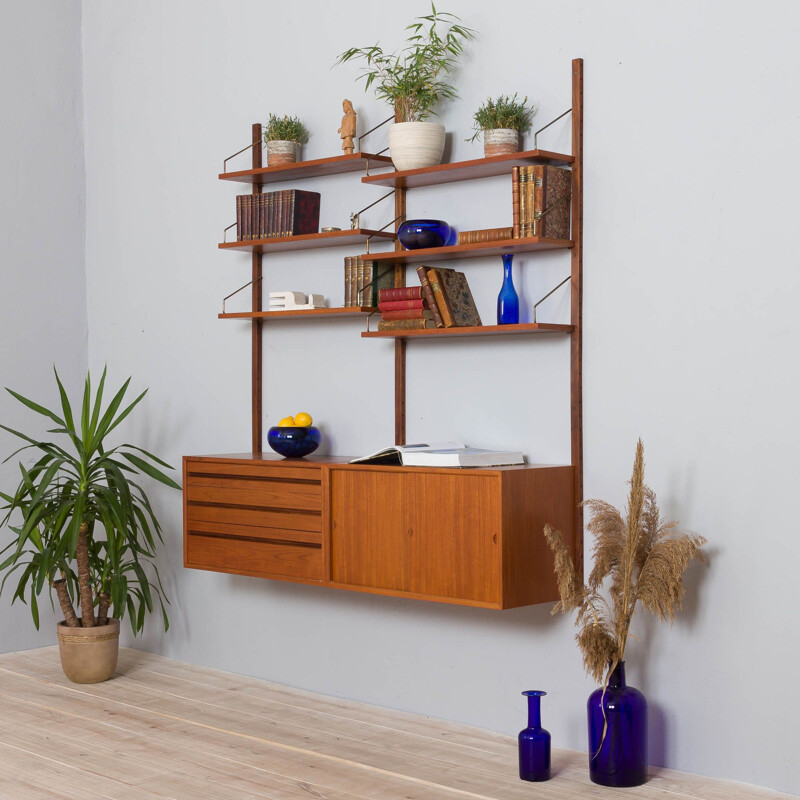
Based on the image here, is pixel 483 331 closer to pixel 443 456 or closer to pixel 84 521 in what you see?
pixel 443 456

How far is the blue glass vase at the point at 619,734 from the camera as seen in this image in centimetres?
308

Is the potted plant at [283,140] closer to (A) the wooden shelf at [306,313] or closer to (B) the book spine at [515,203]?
(A) the wooden shelf at [306,313]

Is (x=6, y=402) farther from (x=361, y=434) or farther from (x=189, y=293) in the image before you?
(x=361, y=434)

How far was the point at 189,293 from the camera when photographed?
15.5 ft

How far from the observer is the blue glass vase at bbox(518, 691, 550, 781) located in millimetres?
3156

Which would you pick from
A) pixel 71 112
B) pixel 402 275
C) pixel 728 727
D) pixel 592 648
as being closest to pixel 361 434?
pixel 402 275

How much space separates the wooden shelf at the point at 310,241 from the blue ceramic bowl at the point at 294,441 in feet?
2.24

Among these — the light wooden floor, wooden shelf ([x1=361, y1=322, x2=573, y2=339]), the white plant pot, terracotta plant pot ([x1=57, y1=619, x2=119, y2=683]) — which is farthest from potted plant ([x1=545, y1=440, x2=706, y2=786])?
terracotta plant pot ([x1=57, y1=619, x2=119, y2=683])

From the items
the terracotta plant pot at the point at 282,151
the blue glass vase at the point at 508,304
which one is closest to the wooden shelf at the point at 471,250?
the blue glass vase at the point at 508,304

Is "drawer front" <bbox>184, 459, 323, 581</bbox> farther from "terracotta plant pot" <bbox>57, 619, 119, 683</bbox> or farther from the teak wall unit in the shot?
"terracotta plant pot" <bbox>57, 619, 119, 683</bbox>

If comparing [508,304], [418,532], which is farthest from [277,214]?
[418,532]

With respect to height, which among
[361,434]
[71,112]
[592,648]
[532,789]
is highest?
[71,112]

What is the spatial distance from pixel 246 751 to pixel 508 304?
63.7 inches

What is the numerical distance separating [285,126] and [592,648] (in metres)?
2.24
